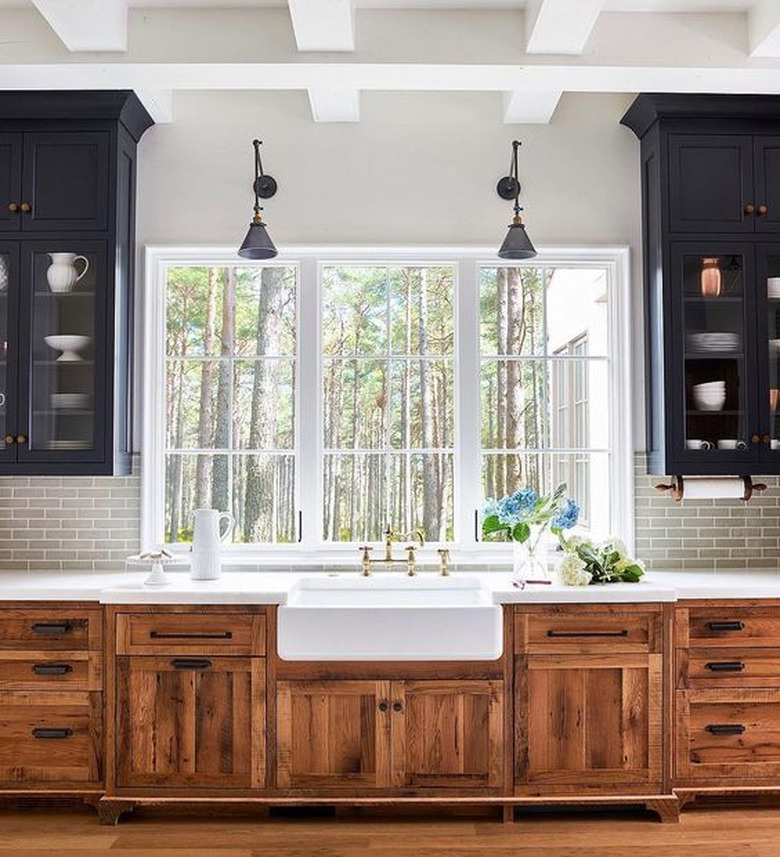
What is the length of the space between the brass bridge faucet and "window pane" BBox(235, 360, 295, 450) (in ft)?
2.05

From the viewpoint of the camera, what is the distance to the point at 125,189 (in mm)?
3871

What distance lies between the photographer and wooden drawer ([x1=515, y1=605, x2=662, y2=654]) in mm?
3389

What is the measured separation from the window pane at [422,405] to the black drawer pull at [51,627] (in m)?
1.59

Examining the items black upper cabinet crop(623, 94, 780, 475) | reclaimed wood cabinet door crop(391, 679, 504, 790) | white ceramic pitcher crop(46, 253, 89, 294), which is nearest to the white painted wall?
black upper cabinet crop(623, 94, 780, 475)

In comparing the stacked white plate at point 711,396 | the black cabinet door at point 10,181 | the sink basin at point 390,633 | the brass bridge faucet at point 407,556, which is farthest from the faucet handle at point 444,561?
the black cabinet door at point 10,181

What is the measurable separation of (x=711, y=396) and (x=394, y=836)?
7.07ft

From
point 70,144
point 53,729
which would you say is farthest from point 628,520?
point 70,144

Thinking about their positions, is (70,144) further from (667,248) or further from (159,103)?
(667,248)

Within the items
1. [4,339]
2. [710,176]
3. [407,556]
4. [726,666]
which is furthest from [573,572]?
[4,339]

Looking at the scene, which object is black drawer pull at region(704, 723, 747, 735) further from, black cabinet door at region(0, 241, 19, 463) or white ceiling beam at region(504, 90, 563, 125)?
black cabinet door at region(0, 241, 19, 463)

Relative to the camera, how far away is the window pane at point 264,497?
4.08m

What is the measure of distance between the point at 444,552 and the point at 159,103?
230cm

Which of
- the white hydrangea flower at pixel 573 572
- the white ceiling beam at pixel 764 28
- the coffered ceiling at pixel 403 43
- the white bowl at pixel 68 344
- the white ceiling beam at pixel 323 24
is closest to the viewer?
the white ceiling beam at pixel 323 24

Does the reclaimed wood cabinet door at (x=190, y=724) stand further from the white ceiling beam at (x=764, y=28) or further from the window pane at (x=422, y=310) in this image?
the white ceiling beam at (x=764, y=28)
